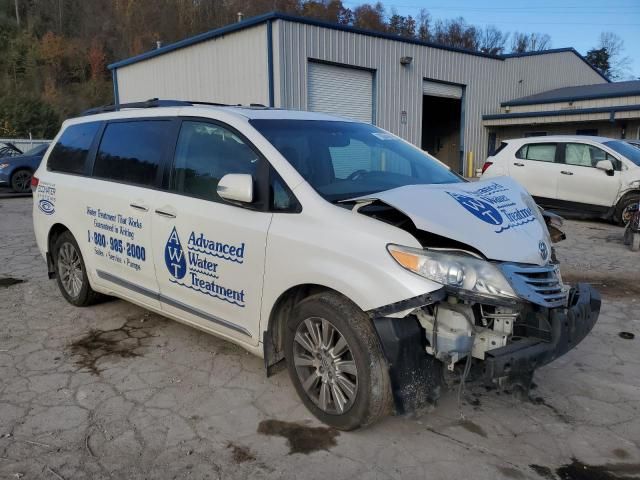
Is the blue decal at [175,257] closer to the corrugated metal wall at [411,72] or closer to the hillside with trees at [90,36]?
the corrugated metal wall at [411,72]

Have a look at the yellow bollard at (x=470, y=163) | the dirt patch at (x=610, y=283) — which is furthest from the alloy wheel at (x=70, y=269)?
the yellow bollard at (x=470, y=163)

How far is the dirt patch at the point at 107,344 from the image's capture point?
4.02m

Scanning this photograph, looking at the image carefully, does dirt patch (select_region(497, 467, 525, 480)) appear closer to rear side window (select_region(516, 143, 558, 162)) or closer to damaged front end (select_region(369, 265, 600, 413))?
damaged front end (select_region(369, 265, 600, 413))

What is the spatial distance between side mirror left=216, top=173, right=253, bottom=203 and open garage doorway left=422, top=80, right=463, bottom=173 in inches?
818

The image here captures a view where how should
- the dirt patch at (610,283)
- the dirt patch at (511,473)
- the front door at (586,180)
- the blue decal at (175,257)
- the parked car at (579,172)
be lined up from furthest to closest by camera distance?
the front door at (586,180)
the parked car at (579,172)
the dirt patch at (610,283)
the blue decal at (175,257)
the dirt patch at (511,473)

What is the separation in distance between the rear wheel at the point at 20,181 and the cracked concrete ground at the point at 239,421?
44.5 feet

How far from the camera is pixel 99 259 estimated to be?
457cm

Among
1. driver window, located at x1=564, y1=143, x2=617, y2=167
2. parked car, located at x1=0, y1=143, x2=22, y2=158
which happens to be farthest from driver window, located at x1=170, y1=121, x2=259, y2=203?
parked car, located at x1=0, y1=143, x2=22, y2=158

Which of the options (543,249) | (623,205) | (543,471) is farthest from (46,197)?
(623,205)

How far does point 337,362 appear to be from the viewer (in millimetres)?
2934

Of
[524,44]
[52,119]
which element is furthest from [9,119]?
[524,44]

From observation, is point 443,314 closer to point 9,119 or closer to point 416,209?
point 416,209

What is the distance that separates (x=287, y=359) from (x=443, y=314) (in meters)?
1.02

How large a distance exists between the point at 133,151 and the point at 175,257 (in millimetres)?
1104
